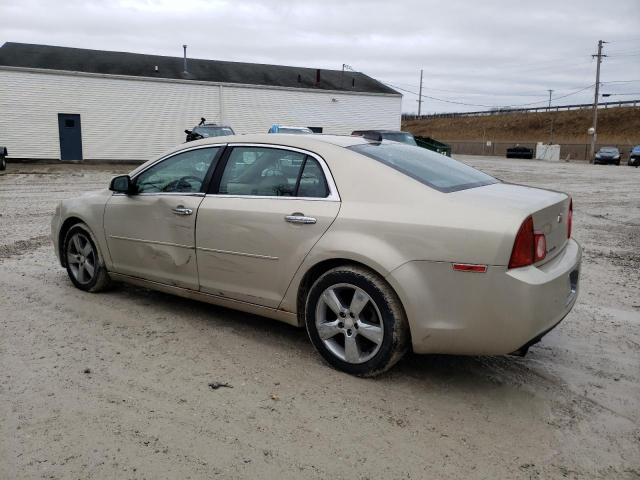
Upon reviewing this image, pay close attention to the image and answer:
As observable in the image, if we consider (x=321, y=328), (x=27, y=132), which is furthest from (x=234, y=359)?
(x=27, y=132)

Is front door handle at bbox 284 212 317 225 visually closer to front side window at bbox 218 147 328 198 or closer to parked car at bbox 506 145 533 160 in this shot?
front side window at bbox 218 147 328 198

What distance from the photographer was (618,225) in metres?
10.6

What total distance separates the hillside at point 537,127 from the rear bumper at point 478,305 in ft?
259

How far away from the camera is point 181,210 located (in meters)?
4.57

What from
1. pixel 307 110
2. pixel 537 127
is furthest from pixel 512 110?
pixel 307 110

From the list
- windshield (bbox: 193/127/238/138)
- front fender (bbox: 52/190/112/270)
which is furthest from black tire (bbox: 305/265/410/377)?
windshield (bbox: 193/127/238/138)

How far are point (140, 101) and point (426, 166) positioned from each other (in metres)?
29.0

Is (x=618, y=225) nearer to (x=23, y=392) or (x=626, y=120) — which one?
(x=23, y=392)

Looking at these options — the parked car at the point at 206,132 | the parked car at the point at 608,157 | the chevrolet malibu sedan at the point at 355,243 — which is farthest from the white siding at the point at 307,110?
the chevrolet malibu sedan at the point at 355,243

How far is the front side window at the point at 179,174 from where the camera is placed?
464 cm

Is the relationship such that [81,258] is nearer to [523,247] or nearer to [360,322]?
[360,322]

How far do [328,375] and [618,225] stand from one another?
8796 millimetres

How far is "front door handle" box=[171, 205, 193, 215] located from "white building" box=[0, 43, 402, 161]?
26.9 metres

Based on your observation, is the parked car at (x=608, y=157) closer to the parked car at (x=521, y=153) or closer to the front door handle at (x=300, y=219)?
the parked car at (x=521, y=153)
